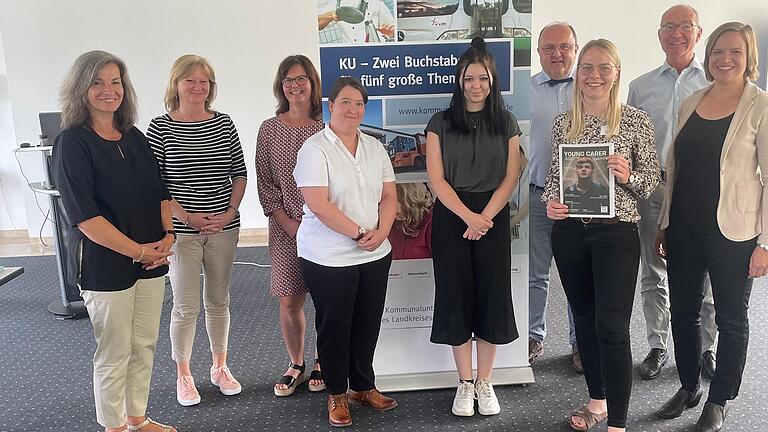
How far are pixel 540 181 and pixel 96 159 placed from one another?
2080 millimetres

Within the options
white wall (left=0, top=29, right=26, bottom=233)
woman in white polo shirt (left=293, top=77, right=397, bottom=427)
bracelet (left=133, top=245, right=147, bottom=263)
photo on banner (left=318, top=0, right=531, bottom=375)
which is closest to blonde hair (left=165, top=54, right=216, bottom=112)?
photo on banner (left=318, top=0, right=531, bottom=375)

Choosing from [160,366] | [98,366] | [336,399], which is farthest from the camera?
[160,366]

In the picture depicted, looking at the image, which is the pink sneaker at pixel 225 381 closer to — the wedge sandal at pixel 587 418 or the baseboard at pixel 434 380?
the baseboard at pixel 434 380

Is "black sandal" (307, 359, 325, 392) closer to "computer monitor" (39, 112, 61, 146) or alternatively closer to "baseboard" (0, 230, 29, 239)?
"computer monitor" (39, 112, 61, 146)

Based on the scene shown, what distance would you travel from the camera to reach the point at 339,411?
8.96 feet

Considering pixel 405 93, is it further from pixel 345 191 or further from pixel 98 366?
pixel 98 366

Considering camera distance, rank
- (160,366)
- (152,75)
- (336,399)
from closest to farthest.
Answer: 1. (336,399)
2. (160,366)
3. (152,75)

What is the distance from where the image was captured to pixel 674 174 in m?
2.56

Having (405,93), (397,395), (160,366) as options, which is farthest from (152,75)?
(397,395)

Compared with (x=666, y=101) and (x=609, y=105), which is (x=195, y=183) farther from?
(x=666, y=101)

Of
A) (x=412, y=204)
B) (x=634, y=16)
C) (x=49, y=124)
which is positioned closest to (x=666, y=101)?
(x=412, y=204)

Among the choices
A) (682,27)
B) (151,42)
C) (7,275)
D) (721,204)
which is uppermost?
(151,42)

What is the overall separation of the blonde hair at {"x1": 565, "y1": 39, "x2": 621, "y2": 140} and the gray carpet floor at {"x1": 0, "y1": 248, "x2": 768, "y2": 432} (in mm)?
1294

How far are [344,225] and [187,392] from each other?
1.25 metres
